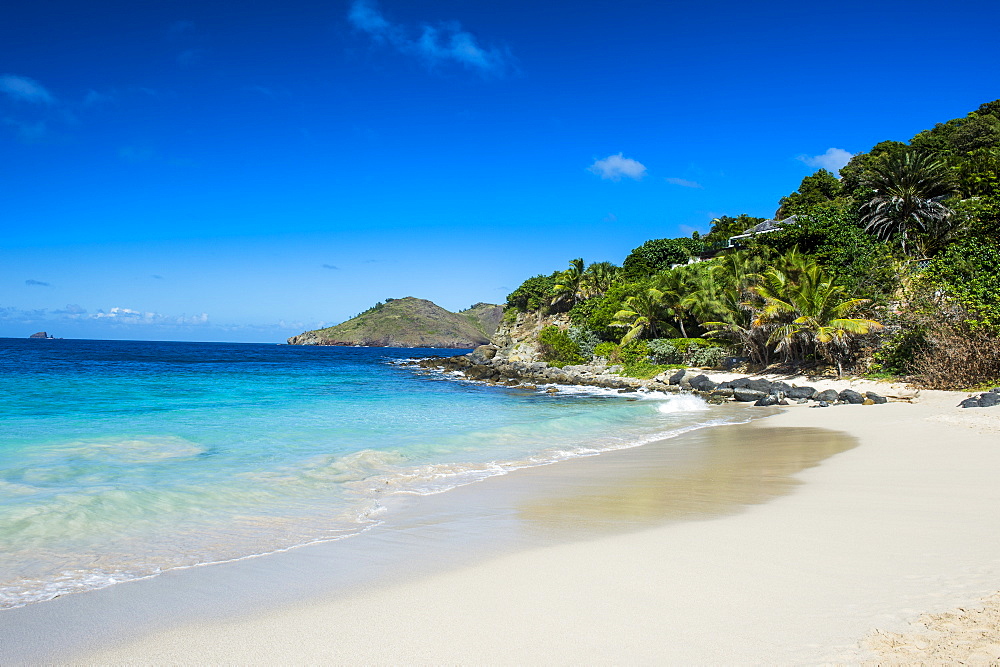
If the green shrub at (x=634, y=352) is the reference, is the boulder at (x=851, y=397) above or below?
below

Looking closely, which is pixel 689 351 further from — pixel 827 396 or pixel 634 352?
pixel 827 396

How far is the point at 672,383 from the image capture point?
28.8m

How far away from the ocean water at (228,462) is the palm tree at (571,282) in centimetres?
3407

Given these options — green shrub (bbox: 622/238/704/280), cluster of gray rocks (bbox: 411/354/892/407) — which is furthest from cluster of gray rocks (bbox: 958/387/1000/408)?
green shrub (bbox: 622/238/704/280)

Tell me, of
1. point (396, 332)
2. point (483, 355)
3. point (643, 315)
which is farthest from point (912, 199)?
point (396, 332)

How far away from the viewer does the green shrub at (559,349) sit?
41.6 metres

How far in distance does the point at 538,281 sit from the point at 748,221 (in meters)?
24.3

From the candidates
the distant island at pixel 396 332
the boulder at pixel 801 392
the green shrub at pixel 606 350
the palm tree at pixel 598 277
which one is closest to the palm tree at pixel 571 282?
the palm tree at pixel 598 277

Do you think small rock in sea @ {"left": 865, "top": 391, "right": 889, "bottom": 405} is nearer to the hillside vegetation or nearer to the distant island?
the hillside vegetation

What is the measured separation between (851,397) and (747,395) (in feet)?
13.2

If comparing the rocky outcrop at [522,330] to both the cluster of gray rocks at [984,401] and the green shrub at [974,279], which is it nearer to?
the green shrub at [974,279]

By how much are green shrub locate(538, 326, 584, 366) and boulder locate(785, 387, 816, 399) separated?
19.8 m

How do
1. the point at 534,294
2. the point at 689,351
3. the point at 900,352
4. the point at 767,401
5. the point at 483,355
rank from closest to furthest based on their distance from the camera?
the point at 767,401, the point at 900,352, the point at 689,351, the point at 483,355, the point at 534,294

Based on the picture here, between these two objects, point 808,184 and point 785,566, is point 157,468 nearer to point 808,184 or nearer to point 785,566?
point 785,566
